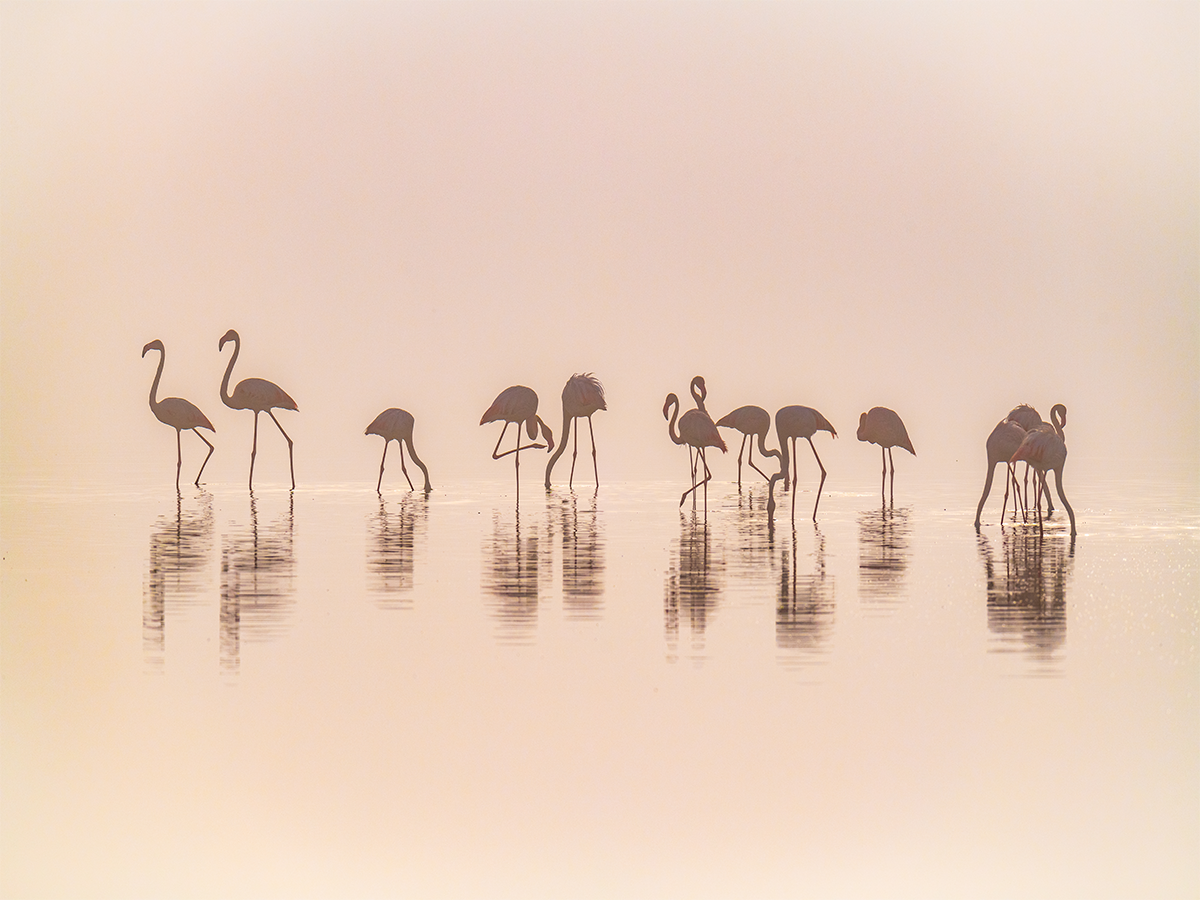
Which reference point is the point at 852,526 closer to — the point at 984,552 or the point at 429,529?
the point at 984,552

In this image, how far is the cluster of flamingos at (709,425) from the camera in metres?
14.8

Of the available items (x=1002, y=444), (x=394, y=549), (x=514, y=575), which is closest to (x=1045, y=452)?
(x=1002, y=444)

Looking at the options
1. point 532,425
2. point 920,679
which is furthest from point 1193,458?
point 920,679

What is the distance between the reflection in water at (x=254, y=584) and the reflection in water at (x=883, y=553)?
162 inches

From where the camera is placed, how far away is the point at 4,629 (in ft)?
31.0

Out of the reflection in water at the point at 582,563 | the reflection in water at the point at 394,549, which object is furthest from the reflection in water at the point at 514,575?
the reflection in water at the point at 394,549

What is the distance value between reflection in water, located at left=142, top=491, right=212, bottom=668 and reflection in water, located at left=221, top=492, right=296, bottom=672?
0.22 m

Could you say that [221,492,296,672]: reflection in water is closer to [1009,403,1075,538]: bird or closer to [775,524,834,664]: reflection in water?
[775,524,834,664]: reflection in water

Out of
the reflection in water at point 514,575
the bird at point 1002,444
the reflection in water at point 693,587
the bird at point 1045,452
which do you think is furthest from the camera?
the bird at point 1002,444

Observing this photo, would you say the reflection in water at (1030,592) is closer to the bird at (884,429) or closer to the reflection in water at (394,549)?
the bird at (884,429)

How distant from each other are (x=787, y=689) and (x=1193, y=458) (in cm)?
2493

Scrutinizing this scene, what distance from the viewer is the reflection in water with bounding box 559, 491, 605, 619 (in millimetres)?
10055

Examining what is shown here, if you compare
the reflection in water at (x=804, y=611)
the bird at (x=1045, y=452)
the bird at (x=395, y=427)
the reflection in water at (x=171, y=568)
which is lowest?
the reflection in water at (x=804, y=611)

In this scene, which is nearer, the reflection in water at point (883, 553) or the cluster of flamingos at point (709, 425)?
the reflection in water at point (883, 553)
